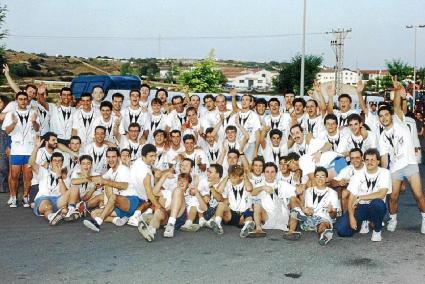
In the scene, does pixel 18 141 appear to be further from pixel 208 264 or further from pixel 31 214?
pixel 208 264

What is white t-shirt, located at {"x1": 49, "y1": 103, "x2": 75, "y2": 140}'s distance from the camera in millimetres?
9008

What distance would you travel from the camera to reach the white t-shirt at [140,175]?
7645 millimetres

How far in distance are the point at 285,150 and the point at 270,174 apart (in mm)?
1209

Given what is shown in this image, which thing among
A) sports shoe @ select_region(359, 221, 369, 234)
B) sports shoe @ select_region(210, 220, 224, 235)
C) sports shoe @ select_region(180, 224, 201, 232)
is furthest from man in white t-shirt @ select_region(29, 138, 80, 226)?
sports shoe @ select_region(359, 221, 369, 234)

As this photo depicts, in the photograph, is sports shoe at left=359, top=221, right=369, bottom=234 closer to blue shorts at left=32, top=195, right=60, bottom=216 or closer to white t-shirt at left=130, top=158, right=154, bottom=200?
white t-shirt at left=130, top=158, right=154, bottom=200

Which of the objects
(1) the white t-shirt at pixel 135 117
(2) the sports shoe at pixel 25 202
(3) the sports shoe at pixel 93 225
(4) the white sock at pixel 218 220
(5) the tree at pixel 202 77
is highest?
(5) the tree at pixel 202 77

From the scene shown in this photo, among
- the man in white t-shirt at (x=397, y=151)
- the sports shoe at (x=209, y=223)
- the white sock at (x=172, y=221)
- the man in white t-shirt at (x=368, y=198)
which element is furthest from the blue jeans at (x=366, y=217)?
the white sock at (x=172, y=221)

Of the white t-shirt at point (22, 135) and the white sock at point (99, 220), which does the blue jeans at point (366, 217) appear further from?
the white t-shirt at point (22, 135)

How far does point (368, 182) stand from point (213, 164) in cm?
220

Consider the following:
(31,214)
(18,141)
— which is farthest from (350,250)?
(18,141)

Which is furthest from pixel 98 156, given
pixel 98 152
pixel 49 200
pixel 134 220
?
pixel 134 220

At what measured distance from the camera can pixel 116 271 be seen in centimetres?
542

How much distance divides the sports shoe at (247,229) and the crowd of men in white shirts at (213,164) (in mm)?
16

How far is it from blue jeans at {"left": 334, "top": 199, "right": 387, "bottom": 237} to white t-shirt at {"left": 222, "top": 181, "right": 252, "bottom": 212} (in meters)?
1.28
